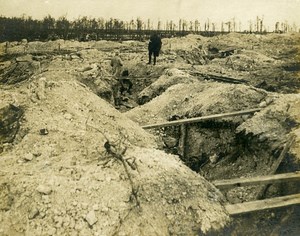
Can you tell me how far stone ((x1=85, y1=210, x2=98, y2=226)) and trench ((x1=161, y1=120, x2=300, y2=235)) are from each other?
5.08ft

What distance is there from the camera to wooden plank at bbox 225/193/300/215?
4215 millimetres

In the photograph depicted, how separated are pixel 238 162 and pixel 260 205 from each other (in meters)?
2.14

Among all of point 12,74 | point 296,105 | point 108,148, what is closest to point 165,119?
point 296,105

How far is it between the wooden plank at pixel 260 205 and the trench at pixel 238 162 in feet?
0.34

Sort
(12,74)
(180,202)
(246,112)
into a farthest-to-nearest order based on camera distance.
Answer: (12,74), (246,112), (180,202)

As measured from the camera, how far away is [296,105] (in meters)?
6.39

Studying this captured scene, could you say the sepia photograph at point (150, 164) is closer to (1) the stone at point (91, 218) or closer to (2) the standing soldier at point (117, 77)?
(1) the stone at point (91, 218)

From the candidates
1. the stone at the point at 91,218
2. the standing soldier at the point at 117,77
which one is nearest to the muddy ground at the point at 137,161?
the stone at the point at 91,218

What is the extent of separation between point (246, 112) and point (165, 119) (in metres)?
2.19

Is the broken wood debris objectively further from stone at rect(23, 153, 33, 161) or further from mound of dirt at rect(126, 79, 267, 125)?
stone at rect(23, 153, 33, 161)

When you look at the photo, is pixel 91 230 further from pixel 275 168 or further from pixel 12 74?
pixel 12 74

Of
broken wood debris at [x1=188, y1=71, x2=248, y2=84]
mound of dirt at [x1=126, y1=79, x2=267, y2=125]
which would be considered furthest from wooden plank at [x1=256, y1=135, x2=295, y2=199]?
broken wood debris at [x1=188, y1=71, x2=248, y2=84]

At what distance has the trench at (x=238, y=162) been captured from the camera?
4391 millimetres

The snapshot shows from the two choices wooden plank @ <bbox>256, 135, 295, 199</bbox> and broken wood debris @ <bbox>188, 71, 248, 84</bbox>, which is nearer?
wooden plank @ <bbox>256, 135, 295, 199</bbox>
